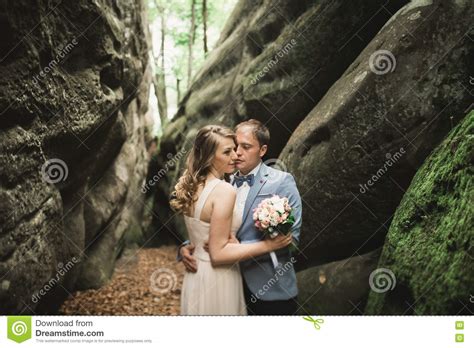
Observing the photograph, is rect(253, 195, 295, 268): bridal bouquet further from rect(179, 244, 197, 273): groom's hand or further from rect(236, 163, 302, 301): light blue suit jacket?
rect(179, 244, 197, 273): groom's hand

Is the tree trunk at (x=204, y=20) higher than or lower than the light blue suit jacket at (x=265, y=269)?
higher

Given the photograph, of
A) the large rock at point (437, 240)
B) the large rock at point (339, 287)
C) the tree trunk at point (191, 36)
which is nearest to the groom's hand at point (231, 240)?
the large rock at point (437, 240)

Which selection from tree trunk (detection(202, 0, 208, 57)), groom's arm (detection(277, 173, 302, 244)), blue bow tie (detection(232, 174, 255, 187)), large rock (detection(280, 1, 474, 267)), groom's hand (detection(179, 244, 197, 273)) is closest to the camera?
groom's hand (detection(179, 244, 197, 273))

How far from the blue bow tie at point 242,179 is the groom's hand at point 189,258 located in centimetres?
72

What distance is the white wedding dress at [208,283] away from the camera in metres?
2.86

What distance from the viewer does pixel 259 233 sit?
3.04 metres

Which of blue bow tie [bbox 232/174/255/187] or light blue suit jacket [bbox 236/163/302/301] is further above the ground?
blue bow tie [bbox 232/174/255/187]

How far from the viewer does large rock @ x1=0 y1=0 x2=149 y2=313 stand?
341cm

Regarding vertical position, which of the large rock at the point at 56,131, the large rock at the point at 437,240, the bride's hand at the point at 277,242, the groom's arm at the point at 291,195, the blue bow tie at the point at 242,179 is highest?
the large rock at the point at 437,240

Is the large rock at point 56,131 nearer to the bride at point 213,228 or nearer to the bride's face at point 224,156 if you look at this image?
the bride at point 213,228

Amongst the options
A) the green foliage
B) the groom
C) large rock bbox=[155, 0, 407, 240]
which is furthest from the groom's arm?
the green foliage

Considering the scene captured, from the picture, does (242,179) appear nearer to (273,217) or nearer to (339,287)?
(273,217)

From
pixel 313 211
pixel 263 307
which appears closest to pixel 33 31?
pixel 263 307

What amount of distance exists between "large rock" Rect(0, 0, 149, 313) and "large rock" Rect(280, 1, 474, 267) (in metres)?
2.97
